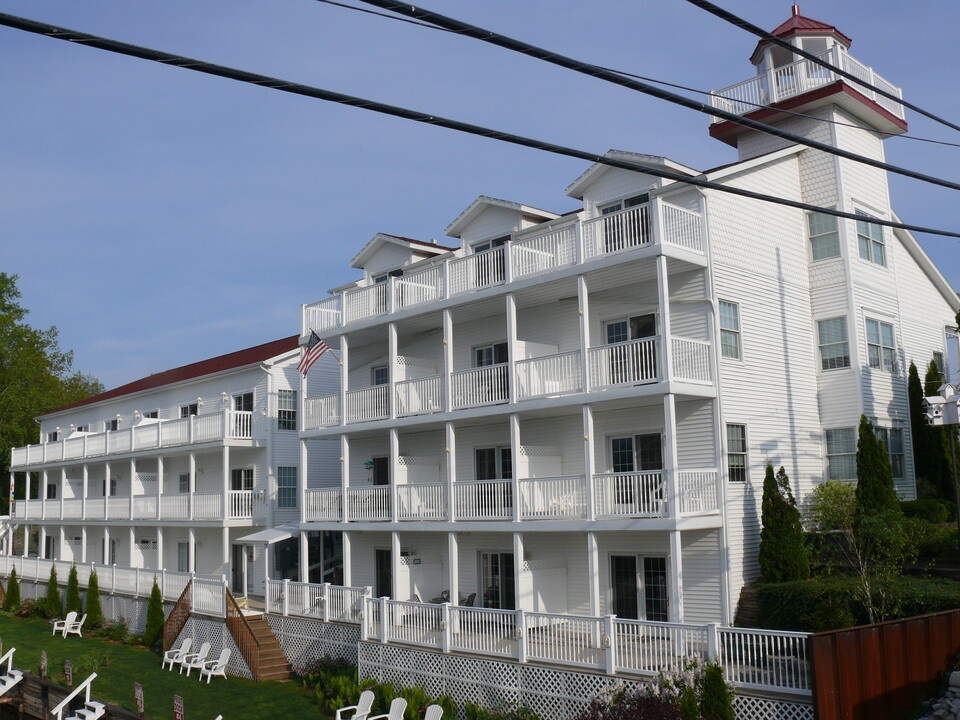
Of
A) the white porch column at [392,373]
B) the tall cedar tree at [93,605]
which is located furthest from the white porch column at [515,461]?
the tall cedar tree at [93,605]

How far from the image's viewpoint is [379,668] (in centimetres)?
2062

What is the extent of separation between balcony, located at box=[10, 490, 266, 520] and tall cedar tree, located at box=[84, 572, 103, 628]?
3.02 meters

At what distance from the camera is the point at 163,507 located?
33750mm

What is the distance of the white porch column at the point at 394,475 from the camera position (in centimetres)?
2427

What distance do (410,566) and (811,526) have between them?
10.3 meters

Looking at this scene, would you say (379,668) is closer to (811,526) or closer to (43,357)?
(811,526)

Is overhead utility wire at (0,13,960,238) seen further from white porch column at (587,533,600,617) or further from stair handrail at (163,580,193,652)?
stair handrail at (163,580,193,652)

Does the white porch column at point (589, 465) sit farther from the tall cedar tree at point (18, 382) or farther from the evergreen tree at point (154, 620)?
the tall cedar tree at point (18, 382)

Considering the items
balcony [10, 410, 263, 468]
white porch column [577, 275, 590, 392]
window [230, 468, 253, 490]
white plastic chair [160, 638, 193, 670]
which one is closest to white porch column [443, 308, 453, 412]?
white porch column [577, 275, 590, 392]

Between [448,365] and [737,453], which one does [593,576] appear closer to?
[737,453]

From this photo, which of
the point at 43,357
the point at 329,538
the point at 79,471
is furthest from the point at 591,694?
the point at 43,357

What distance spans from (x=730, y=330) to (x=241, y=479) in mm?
19944

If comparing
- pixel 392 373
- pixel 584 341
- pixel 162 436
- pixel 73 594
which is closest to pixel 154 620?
pixel 73 594

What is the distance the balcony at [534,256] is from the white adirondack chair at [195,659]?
967 cm
